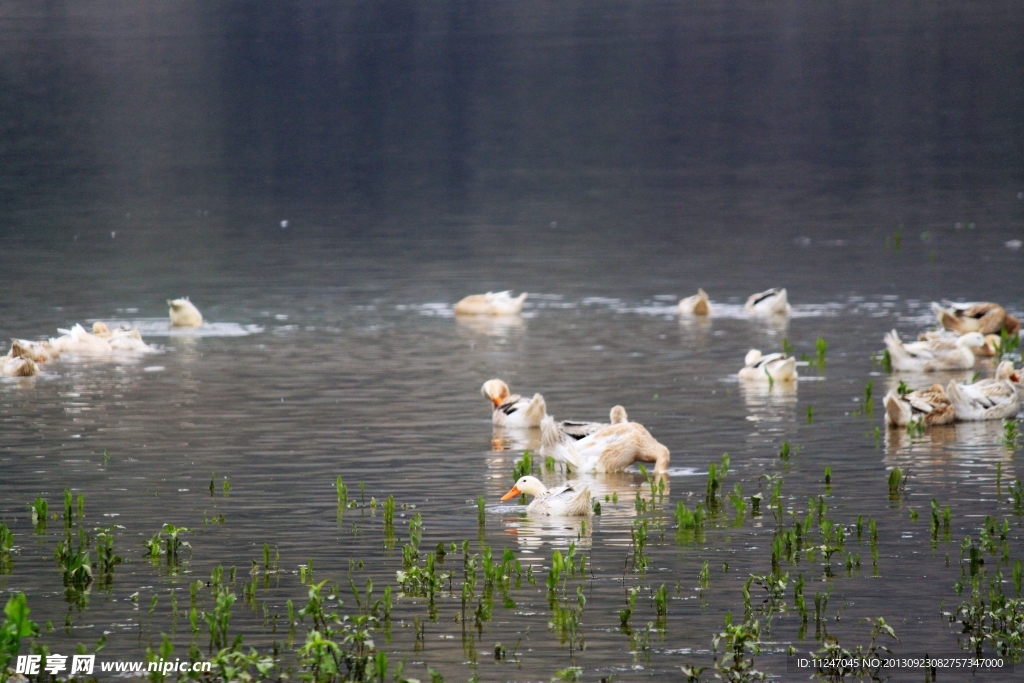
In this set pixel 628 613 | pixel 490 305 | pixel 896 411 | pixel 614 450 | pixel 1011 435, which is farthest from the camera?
pixel 490 305

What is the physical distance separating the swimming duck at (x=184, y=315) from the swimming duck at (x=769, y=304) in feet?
27.8

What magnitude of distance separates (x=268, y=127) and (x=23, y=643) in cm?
6413

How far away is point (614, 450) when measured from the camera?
55.7 feet

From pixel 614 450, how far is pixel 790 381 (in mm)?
5592

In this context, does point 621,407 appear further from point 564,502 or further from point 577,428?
point 564,502

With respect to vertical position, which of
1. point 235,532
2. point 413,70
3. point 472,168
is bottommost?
point 235,532

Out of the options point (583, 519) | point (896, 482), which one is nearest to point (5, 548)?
point (583, 519)

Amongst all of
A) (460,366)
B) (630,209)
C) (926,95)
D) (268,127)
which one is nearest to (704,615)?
(460,366)

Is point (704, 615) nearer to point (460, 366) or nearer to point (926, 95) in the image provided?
point (460, 366)

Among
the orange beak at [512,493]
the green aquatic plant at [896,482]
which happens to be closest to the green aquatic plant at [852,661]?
the orange beak at [512,493]

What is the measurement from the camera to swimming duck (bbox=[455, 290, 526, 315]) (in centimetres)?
2873

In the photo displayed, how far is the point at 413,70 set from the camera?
98125 millimetres

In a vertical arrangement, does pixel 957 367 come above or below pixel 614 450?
above

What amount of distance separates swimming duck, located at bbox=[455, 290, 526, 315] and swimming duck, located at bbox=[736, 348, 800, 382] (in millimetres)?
6959
